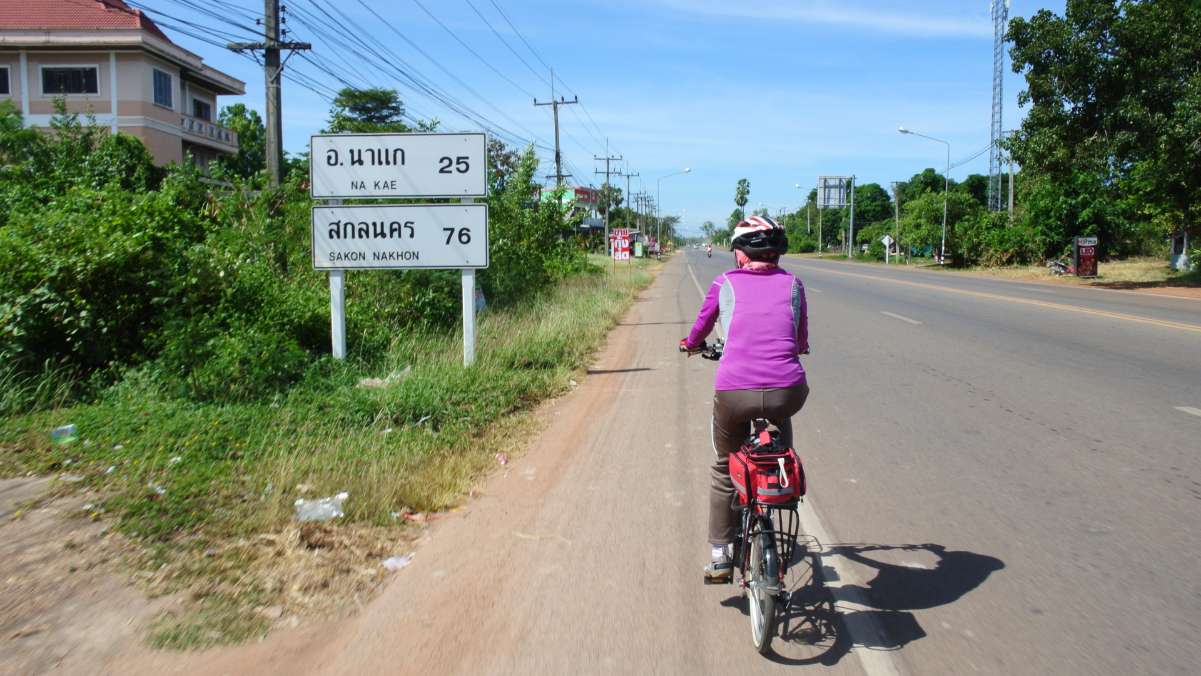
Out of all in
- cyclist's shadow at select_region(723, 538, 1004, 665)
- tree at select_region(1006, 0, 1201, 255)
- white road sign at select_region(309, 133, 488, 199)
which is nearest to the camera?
cyclist's shadow at select_region(723, 538, 1004, 665)

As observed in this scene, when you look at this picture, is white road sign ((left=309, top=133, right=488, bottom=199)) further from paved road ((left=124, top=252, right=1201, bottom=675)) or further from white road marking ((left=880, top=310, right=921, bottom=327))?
white road marking ((left=880, top=310, right=921, bottom=327))

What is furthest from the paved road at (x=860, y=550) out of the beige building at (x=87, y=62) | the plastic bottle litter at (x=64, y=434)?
the beige building at (x=87, y=62)

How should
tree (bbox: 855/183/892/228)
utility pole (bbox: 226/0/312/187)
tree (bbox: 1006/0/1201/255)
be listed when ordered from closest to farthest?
1. utility pole (bbox: 226/0/312/187)
2. tree (bbox: 1006/0/1201/255)
3. tree (bbox: 855/183/892/228)

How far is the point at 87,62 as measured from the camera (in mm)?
34000

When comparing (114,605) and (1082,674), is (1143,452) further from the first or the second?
(114,605)

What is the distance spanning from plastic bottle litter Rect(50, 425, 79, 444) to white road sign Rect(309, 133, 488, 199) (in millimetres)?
4267

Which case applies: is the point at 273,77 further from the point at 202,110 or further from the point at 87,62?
the point at 202,110

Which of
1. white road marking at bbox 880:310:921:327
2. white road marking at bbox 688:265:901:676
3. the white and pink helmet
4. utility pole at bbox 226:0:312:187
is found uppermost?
utility pole at bbox 226:0:312:187

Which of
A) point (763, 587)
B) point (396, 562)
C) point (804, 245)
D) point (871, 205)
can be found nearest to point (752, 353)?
point (763, 587)

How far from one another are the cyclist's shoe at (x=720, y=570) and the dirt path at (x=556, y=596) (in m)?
0.12

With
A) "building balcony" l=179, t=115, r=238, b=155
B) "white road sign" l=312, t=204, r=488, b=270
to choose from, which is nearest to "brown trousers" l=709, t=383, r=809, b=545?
"white road sign" l=312, t=204, r=488, b=270

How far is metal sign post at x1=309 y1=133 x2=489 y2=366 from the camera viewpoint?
33.6 ft

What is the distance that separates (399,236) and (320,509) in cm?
558

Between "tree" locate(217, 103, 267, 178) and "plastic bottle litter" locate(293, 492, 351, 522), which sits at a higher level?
"tree" locate(217, 103, 267, 178)
